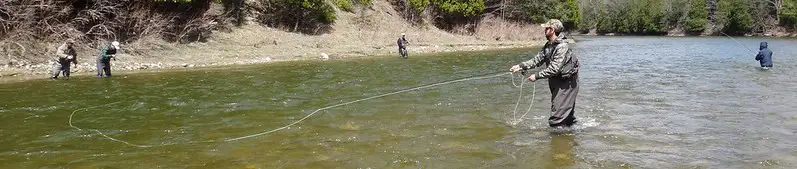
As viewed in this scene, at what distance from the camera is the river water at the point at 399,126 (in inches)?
273

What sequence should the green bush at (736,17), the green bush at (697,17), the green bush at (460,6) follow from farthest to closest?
1. the green bush at (697,17)
2. the green bush at (736,17)
3. the green bush at (460,6)

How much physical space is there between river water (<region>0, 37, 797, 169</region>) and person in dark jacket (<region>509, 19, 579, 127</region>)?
0.28 meters

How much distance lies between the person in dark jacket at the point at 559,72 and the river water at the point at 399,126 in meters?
0.28

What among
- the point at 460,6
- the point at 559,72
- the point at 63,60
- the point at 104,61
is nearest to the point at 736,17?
the point at 460,6

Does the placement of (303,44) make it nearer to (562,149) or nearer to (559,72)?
(559,72)

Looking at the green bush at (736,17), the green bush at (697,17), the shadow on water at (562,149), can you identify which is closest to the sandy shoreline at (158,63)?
the shadow on water at (562,149)

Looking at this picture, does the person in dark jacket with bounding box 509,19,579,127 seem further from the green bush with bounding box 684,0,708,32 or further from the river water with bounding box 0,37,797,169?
the green bush with bounding box 684,0,708,32

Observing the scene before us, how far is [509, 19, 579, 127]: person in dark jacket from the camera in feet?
26.8

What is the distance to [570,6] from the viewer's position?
72188mm

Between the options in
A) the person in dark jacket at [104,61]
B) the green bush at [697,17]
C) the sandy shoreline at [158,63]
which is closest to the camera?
the person in dark jacket at [104,61]

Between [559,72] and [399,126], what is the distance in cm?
261

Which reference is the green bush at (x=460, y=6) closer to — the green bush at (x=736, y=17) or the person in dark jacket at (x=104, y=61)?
the person in dark jacket at (x=104, y=61)

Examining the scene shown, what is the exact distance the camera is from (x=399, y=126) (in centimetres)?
920

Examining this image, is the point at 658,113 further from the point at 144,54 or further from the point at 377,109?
the point at 144,54
